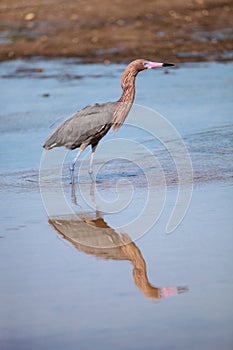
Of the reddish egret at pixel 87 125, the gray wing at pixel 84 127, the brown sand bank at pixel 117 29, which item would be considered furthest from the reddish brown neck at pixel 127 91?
the brown sand bank at pixel 117 29

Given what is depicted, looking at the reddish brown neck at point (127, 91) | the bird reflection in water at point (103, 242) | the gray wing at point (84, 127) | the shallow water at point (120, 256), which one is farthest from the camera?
the reddish brown neck at point (127, 91)

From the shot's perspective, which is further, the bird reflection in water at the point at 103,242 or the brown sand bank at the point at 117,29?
the brown sand bank at the point at 117,29

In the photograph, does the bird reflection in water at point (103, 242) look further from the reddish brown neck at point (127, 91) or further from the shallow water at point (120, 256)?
the reddish brown neck at point (127, 91)

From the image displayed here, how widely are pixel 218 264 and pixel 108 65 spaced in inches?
435

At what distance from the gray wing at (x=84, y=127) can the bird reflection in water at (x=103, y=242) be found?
5.02ft

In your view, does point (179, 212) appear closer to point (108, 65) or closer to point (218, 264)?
point (218, 264)

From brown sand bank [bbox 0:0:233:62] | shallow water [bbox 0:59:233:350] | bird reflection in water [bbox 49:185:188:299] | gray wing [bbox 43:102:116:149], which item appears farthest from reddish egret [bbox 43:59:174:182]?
brown sand bank [bbox 0:0:233:62]

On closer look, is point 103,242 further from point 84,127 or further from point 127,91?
point 127,91

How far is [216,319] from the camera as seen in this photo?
502cm

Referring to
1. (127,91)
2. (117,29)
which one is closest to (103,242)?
(127,91)

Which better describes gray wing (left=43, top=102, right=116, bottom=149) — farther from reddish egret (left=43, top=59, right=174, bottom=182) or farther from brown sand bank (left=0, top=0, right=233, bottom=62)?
brown sand bank (left=0, top=0, right=233, bottom=62)

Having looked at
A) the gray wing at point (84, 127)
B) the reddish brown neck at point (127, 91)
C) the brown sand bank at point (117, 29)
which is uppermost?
the brown sand bank at point (117, 29)

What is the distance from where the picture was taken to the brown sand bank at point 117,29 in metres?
17.7

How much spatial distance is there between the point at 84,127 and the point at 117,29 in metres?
11.0
